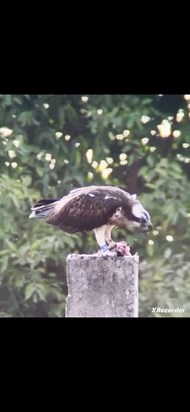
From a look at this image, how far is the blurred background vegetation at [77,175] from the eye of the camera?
4.50 m

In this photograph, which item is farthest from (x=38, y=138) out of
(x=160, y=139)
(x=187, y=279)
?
(x=187, y=279)

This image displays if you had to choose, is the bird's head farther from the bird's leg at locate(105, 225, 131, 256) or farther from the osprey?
the bird's leg at locate(105, 225, 131, 256)

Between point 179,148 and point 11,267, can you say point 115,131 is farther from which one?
point 11,267

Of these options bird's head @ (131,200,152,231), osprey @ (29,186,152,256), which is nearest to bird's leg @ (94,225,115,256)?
osprey @ (29,186,152,256)

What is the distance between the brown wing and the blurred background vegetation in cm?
5

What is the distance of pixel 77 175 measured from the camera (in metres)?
4.53

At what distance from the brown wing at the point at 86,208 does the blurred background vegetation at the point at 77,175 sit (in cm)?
5

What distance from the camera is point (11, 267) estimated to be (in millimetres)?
4523

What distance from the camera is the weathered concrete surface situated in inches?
171

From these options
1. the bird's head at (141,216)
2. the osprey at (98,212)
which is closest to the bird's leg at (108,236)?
the osprey at (98,212)

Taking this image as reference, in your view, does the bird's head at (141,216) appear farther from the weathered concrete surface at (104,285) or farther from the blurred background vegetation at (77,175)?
the weathered concrete surface at (104,285)
